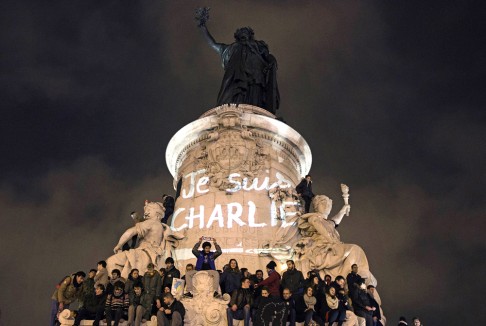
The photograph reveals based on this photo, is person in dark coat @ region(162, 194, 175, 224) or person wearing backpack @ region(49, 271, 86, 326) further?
person in dark coat @ region(162, 194, 175, 224)

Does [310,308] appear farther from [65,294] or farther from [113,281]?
[65,294]

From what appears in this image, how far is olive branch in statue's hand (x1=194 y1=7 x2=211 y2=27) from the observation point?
30380 millimetres

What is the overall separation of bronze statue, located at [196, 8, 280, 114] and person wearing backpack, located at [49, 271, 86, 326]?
12058 mm

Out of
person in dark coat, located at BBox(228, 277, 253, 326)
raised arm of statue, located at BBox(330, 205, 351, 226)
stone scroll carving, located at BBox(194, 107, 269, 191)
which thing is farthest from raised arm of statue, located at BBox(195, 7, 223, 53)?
person in dark coat, located at BBox(228, 277, 253, 326)

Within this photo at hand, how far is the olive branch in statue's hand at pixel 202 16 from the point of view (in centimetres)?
3038

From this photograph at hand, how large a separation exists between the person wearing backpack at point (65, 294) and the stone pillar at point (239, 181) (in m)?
4.59

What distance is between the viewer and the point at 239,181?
73.3 ft

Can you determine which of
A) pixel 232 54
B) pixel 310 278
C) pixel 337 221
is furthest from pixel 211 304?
pixel 232 54

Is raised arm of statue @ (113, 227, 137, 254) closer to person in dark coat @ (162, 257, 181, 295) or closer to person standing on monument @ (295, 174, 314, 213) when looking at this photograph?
person in dark coat @ (162, 257, 181, 295)

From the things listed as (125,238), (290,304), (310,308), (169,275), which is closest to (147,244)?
(125,238)

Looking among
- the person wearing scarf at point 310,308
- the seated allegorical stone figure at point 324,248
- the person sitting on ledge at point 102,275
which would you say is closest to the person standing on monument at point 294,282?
the person wearing scarf at point 310,308

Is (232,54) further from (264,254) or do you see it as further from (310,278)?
(310,278)

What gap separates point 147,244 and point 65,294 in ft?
13.0

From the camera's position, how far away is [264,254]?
20.4 meters
